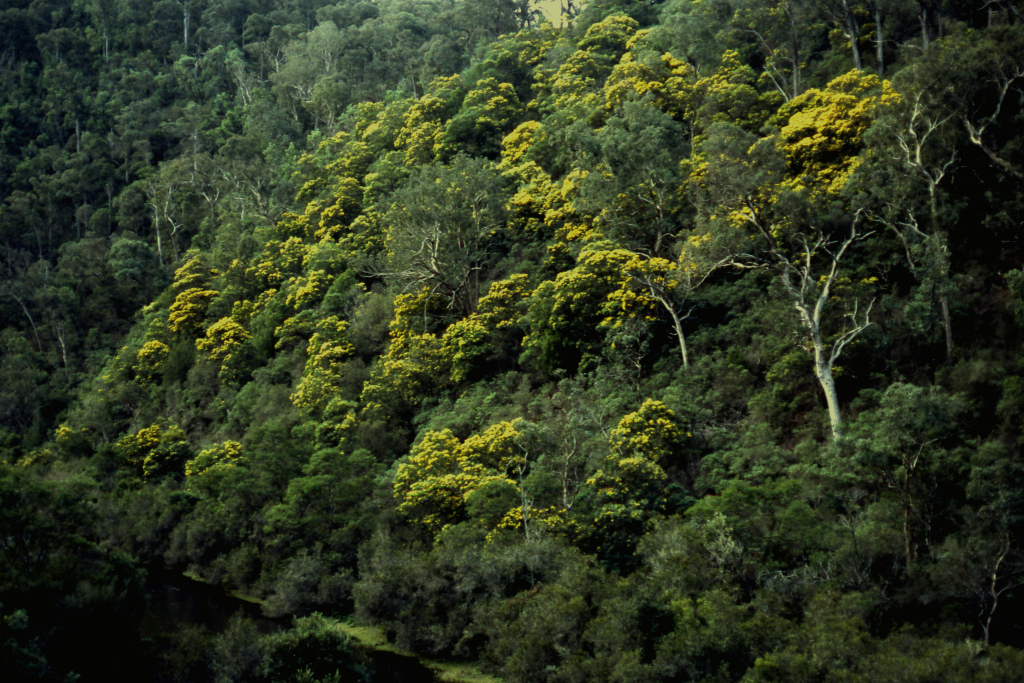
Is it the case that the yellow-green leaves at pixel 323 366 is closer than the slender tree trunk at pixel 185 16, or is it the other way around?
the yellow-green leaves at pixel 323 366

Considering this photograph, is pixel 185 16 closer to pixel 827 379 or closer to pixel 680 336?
pixel 680 336

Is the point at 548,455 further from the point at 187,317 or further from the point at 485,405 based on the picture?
the point at 187,317

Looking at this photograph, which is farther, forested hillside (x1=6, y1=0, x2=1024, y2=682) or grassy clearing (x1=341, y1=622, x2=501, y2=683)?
grassy clearing (x1=341, y1=622, x2=501, y2=683)

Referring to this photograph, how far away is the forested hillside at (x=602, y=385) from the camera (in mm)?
15445

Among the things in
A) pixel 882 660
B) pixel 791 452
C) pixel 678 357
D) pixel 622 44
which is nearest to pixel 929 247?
pixel 791 452

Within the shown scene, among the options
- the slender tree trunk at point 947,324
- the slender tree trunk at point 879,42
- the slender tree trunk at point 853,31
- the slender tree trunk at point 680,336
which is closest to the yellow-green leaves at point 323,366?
the slender tree trunk at point 680,336

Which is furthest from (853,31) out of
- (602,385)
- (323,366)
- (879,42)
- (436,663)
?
(436,663)

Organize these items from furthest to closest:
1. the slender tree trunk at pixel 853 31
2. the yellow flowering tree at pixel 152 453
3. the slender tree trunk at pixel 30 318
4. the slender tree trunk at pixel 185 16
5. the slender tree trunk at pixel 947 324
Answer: the slender tree trunk at pixel 185 16 < the slender tree trunk at pixel 30 318 < the yellow flowering tree at pixel 152 453 < the slender tree trunk at pixel 853 31 < the slender tree trunk at pixel 947 324

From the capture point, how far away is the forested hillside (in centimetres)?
1545

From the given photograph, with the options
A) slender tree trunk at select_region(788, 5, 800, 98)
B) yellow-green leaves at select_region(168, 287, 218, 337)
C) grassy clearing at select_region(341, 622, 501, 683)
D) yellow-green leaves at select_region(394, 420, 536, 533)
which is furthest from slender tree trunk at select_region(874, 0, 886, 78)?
yellow-green leaves at select_region(168, 287, 218, 337)

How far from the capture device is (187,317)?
44.0 meters

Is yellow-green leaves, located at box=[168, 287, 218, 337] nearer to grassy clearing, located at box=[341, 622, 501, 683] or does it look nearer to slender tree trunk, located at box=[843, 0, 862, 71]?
grassy clearing, located at box=[341, 622, 501, 683]

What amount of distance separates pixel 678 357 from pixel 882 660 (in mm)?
13251

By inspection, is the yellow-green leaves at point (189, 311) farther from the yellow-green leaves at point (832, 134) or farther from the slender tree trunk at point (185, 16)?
the slender tree trunk at point (185, 16)
